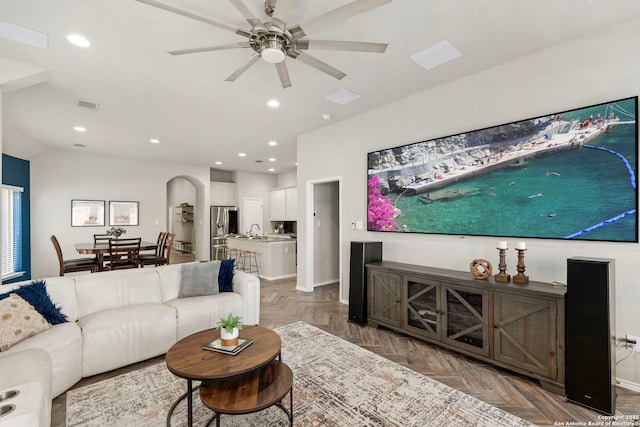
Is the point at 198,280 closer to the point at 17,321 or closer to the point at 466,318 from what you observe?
the point at 17,321

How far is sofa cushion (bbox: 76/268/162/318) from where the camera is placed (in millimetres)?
2867

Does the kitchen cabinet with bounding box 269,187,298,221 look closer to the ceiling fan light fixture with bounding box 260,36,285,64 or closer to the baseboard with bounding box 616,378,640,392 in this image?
the ceiling fan light fixture with bounding box 260,36,285,64

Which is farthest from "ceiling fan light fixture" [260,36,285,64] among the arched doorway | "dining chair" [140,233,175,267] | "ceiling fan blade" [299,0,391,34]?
the arched doorway

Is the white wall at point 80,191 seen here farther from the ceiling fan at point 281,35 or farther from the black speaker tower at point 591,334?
the black speaker tower at point 591,334

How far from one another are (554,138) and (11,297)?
16.0 feet

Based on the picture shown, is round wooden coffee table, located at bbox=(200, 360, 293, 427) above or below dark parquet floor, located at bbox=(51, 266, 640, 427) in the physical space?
above

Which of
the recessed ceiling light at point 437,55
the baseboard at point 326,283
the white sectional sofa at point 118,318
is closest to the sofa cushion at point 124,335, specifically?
the white sectional sofa at point 118,318

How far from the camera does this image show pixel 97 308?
2898 millimetres

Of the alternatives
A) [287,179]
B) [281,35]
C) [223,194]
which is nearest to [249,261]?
[223,194]

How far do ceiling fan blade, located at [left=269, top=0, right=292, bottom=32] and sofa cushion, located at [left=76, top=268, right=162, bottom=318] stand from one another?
2930 millimetres

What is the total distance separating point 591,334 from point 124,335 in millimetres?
3874

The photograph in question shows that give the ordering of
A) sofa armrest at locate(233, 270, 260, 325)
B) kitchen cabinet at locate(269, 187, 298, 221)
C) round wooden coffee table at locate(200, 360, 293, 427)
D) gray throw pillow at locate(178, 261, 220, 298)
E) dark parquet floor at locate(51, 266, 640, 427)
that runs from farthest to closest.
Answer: kitchen cabinet at locate(269, 187, 298, 221) → sofa armrest at locate(233, 270, 260, 325) → gray throw pillow at locate(178, 261, 220, 298) → dark parquet floor at locate(51, 266, 640, 427) → round wooden coffee table at locate(200, 360, 293, 427)

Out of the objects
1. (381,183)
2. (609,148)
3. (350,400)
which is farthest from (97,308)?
(609,148)

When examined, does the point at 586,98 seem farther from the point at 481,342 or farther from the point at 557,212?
the point at 481,342
